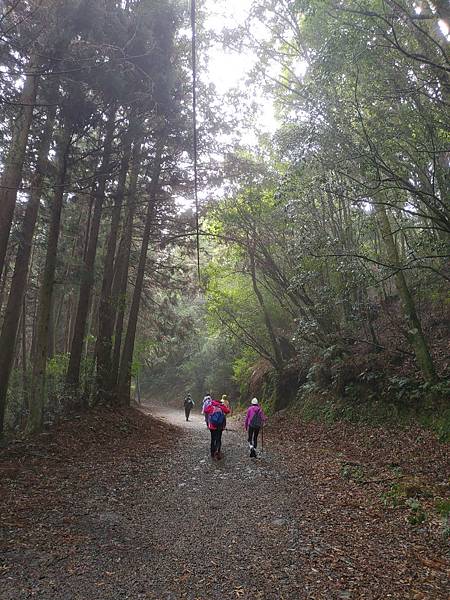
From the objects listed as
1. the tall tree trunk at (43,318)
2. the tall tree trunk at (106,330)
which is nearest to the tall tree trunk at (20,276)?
the tall tree trunk at (43,318)

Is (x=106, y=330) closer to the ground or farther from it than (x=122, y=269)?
closer to the ground

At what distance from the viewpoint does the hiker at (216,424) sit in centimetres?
1041

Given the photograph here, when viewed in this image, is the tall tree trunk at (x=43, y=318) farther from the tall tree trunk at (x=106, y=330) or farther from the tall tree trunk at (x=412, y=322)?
the tall tree trunk at (x=412, y=322)

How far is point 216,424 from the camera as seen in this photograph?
1041 cm

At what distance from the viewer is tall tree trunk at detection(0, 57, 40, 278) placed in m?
8.45

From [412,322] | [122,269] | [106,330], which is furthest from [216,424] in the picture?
[122,269]

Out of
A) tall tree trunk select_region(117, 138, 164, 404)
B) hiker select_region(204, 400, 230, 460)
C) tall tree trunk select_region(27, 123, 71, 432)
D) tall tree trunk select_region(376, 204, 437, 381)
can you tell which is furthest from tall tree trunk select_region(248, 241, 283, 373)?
tall tree trunk select_region(27, 123, 71, 432)

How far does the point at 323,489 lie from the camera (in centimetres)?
758

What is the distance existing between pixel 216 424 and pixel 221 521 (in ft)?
14.1

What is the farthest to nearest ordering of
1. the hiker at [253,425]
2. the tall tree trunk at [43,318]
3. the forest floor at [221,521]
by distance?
1. the hiker at [253,425]
2. the tall tree trunk at [43,318]
3. the forest floor at [221,521]

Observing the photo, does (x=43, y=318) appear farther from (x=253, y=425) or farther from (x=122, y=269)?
(x=253, y=425)

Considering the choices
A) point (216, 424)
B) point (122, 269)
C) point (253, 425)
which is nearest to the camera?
point (216, 424)

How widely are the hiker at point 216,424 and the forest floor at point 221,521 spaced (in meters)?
0.36

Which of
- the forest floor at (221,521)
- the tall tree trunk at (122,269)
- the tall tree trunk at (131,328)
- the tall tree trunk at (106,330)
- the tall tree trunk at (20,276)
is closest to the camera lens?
the forest floor at (221,521)
